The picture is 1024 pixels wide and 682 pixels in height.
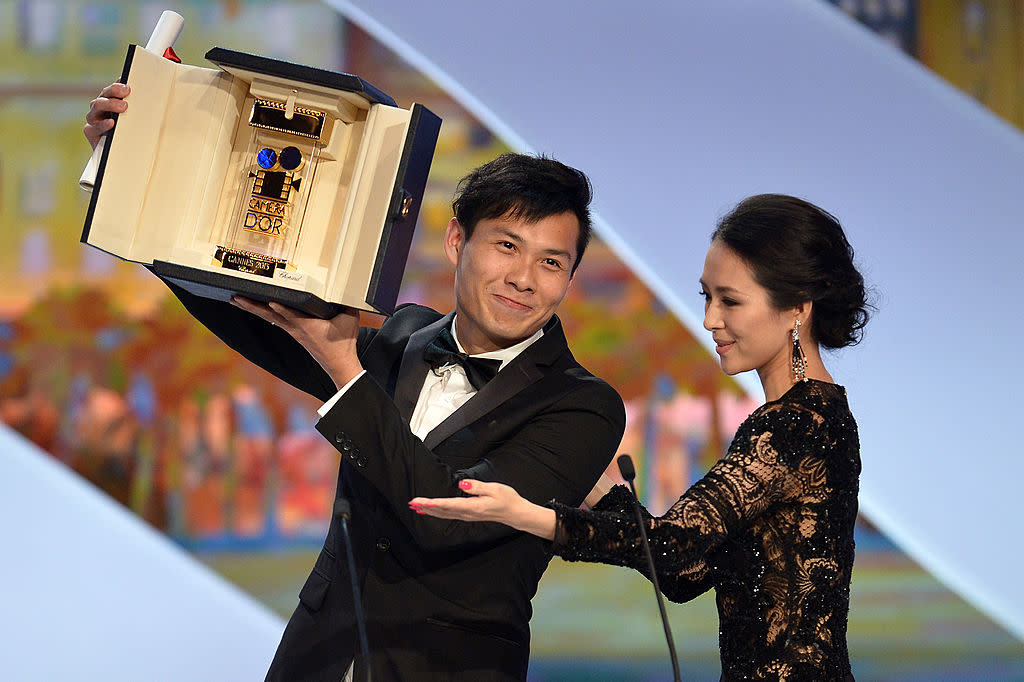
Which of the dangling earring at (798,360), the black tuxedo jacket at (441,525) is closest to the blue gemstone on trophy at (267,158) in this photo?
the black tuxedo jacket at (441,525)

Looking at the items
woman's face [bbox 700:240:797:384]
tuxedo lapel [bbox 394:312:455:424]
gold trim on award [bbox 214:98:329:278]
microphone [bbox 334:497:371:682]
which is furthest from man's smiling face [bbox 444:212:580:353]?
microphone [bbox 334:497:371:682]

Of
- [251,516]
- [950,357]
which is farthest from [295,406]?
[950,357]

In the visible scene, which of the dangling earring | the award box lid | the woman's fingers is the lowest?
the woman's fingers

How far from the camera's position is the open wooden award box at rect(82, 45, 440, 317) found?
1608 millimetres

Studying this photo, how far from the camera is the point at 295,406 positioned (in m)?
4.06

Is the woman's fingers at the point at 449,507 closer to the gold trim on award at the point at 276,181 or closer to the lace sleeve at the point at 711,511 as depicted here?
the lace sleeve at the point at 711,511

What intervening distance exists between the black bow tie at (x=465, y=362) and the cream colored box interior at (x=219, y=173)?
38 centimetres

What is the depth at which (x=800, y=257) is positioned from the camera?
1846 mm

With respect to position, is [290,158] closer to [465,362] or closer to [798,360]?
[465,362]

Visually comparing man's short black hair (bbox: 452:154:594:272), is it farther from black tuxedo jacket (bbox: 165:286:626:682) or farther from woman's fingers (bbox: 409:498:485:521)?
woman's fingers (bbox: 409:498:485:521)

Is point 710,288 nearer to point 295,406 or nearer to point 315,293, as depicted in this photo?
point 315,293

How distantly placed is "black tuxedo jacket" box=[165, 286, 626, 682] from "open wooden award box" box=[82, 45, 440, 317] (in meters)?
0.19

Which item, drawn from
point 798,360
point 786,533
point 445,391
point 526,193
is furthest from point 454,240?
point 786,533

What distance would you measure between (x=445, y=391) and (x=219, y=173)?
1.93 feet
